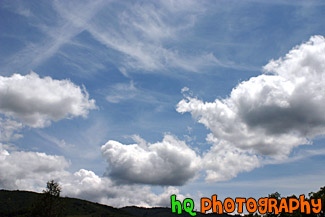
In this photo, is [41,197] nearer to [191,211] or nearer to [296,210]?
[191,211]

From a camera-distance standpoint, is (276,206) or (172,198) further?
(276,206)

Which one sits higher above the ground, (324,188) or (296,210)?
(324,188)

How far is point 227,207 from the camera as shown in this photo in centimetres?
5388

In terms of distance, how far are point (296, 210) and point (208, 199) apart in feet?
80.5

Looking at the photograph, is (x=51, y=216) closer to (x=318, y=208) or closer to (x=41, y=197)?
(x=41, y=197)

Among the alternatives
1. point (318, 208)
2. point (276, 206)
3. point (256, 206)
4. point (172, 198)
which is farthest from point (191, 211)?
point (318, 208)

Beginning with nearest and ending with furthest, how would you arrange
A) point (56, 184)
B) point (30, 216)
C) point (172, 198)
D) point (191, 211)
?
point (191, 211), point (172, 198), point (30, 216), point (56, 184)

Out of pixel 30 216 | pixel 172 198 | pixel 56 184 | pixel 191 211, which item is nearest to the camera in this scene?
pixel 191 211

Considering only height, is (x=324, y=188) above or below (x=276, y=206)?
above

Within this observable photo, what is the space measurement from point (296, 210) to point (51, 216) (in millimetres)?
55736

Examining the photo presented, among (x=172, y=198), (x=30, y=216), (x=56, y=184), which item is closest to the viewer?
(x=172, y=198)

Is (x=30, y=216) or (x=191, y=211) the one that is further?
(x=30, y=216)

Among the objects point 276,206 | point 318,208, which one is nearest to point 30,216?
point 276,206

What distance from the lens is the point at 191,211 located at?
48812 millimetres
